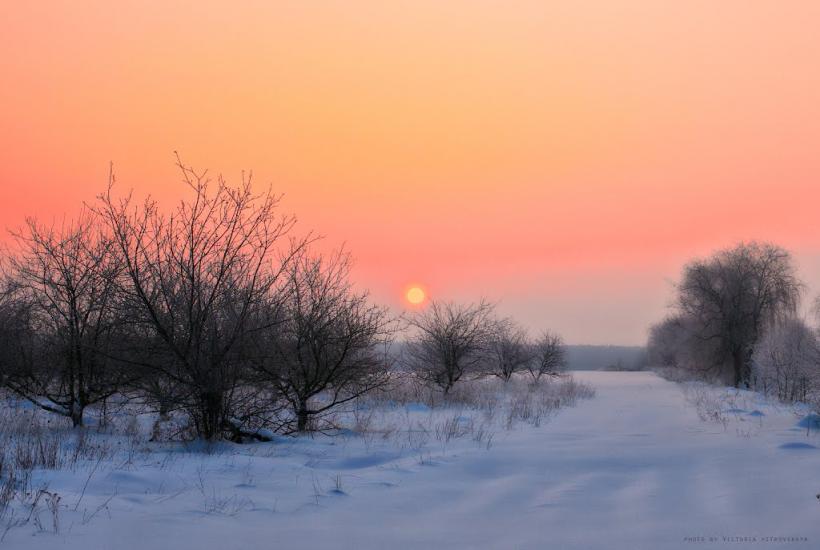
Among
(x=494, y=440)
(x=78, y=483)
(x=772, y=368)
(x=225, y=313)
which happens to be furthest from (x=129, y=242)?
(x=772, y=368)

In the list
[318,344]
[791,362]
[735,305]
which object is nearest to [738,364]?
[735,305]

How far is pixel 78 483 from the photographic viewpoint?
6.71m

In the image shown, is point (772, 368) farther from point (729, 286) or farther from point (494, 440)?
point (494, 440)

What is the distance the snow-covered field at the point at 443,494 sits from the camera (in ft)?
17.1

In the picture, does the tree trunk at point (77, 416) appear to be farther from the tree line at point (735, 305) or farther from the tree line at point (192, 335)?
the tree line at point (735, 305)

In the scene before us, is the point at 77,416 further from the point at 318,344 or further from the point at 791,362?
the point at 791,362

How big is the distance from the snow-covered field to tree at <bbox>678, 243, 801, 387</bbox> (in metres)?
29.9

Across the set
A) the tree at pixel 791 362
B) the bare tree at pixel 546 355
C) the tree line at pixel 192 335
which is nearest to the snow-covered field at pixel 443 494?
the tree line at pixel 192 335

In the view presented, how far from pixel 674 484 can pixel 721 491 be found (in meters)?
0.57

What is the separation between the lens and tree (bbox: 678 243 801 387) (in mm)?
38312

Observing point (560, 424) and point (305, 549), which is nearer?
point (305, 549)

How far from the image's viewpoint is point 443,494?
706 centimetres

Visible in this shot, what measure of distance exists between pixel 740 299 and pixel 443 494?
119 ft

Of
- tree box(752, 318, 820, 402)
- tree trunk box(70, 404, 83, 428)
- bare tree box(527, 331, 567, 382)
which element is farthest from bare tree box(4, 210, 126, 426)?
bare tree box(527, 331, 567, 382)
